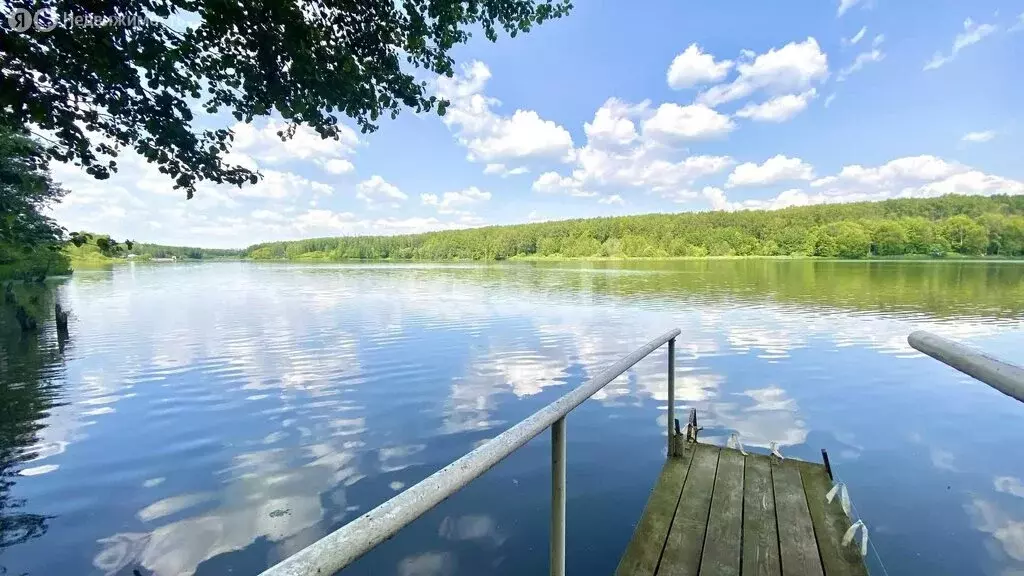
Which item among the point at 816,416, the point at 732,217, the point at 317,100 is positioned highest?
the point at 732,217

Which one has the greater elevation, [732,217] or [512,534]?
[732,217]

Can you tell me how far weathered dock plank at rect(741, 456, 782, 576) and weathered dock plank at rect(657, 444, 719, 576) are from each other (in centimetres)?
30

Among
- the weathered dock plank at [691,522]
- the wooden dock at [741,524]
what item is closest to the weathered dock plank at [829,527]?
the wooden dock at [741,524]

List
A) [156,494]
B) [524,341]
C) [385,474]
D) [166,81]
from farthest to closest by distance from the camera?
1. [524,341]
2. [385,474]
3. [156,494]
4. [166,81]

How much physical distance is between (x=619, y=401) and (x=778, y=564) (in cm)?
644

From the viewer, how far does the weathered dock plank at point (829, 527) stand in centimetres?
331

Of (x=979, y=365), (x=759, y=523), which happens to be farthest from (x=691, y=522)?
(x=979, y=365)

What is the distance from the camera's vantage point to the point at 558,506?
7.31ft

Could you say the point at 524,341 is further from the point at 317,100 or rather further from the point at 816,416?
the point at 317,100

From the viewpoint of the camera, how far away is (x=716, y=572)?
3277mm

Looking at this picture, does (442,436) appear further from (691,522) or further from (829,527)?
(829,527)

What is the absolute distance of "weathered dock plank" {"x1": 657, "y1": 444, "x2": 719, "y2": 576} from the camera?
3375mm

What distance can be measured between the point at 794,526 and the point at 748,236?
139 m

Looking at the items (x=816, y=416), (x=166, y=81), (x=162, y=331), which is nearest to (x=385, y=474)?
(x=166, y=81)
